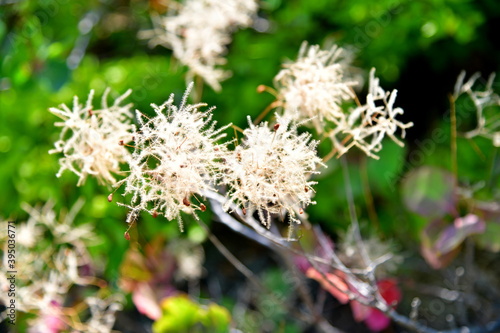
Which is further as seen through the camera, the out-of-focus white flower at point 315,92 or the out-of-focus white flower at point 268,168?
the out-of-focus white flower at point 315,92

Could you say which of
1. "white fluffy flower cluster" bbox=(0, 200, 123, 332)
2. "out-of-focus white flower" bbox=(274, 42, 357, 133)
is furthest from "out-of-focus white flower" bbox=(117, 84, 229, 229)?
"white fluffy flower cluster" bbox=(0, 200, 123, 332)

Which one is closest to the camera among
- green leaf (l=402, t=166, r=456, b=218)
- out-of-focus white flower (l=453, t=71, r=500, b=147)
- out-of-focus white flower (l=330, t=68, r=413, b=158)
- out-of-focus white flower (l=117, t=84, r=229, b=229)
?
out-of-focus white flower (l=117, t=84, r=229, b=229)

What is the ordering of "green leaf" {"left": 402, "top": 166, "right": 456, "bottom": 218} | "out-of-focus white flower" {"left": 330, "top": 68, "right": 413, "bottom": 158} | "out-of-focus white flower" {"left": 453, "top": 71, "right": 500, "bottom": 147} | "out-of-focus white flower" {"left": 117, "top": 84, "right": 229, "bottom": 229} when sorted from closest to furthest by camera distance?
"out-of-focus white flower" {"left": 117, "top": 84, "right": 229, "bottom": 229} < "out-of-focus white flower" {"left": 330, "top": 68, "right": 413, "bottom": 158} < "out-of-focus white flower" {"left": 453, "top": 71, "right": 500, "bottom": 147} < "green leaf" {"left": 402, "top": 166, "right": 456, "bottom": 218}

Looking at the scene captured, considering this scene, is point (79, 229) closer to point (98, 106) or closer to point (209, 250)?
point (98, 106)

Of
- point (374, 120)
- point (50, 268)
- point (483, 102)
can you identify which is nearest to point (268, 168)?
point (374, 120)

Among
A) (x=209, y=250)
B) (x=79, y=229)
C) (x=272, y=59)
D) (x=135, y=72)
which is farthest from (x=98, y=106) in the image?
(x=209, y=250)

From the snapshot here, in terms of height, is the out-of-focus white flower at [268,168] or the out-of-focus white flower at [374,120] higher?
the out-of-focus white flower at [374,120]

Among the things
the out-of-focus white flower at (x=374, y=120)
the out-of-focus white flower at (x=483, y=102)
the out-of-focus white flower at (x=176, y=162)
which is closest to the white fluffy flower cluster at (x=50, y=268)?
the out-of-focus white flower at (x=176, y=162)

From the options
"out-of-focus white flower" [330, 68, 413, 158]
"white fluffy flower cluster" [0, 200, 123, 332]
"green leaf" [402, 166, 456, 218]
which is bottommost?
"white fluffy flower cluster" [0, 200, 123, 332]

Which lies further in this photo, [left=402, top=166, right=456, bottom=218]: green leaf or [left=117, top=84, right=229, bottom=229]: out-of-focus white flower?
[left=402, top=166, right=456, bottom=218]: green leaf

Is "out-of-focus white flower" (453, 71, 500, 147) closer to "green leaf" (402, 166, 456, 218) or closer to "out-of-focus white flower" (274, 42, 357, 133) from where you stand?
"green leaf" (402, 166, 456, 218)

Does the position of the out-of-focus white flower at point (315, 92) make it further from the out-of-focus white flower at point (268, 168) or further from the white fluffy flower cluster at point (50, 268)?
the white fluffy flower cluster at point (50, 268)
